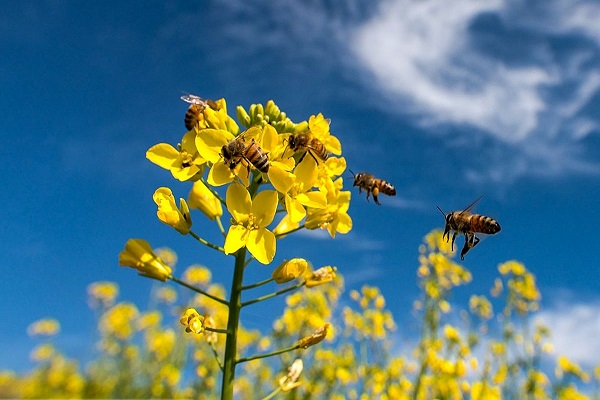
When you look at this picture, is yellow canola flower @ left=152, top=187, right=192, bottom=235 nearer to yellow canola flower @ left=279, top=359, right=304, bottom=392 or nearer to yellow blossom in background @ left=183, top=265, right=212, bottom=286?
yellow canola flower @ left=279, top=359, right=304, bottom=392

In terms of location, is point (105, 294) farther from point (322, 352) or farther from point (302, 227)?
point (302, 227)

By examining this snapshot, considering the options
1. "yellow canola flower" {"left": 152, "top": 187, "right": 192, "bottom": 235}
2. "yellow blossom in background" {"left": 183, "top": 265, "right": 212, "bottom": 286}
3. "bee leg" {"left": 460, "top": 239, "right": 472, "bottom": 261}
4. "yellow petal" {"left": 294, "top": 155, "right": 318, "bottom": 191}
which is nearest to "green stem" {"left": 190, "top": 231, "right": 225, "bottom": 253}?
"yellow canola flower" {"left": 152, "top": 187, "right": 192, "bottom": 235}

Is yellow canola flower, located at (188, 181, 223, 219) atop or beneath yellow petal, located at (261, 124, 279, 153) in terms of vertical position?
beneath

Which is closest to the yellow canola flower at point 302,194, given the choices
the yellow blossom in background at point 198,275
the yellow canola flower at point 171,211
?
the yellow canola flower at point 171,211

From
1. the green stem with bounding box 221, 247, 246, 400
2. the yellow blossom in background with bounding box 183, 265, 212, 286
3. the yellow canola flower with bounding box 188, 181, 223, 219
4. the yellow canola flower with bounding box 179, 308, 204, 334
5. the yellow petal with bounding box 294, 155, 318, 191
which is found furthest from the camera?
the yellow blossom in background with bounding box 183, 265, 212, 286

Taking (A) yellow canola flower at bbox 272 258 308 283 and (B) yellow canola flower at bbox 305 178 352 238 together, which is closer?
(A) yellow canola flower at bbox 272 258 308 283

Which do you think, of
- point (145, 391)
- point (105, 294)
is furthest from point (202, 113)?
point (105, 294)

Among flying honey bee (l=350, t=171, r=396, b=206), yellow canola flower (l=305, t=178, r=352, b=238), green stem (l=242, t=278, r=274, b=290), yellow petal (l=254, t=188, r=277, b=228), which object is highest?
flying honey bee (l=350, t=171, r=396, b=206)

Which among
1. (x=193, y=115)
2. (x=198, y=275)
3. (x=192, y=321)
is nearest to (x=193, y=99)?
(x=193, y=115)

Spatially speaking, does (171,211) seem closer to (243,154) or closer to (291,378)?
(243,154)
